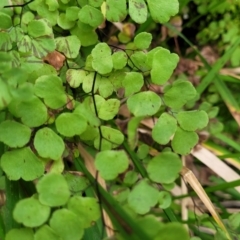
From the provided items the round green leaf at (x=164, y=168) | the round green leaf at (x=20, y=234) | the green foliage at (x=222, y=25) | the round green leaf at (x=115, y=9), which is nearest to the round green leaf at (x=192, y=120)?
the round green leaf at (x=164, y=168)

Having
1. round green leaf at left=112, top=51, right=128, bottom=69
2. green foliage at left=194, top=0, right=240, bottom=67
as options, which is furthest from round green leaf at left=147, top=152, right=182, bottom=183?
green foliage at left=194, top=0, right=240, bottom=67

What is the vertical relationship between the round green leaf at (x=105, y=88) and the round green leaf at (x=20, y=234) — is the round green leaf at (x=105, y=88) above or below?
above

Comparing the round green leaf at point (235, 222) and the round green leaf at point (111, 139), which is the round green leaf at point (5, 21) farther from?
the round green leaf at point (235, 222)

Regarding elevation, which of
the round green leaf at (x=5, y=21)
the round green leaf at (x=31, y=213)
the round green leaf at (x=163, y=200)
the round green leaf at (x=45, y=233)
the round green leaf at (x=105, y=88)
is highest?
the round green leaf at (x=5, y=21)

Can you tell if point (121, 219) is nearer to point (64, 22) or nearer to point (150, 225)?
point (150, 225)

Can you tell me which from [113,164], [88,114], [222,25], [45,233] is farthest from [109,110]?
[222,25]

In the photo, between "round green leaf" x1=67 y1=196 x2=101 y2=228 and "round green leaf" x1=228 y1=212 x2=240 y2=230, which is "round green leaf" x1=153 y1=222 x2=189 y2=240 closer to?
"round green leaf" x1=67 y1=196 x2=101 y2=228
